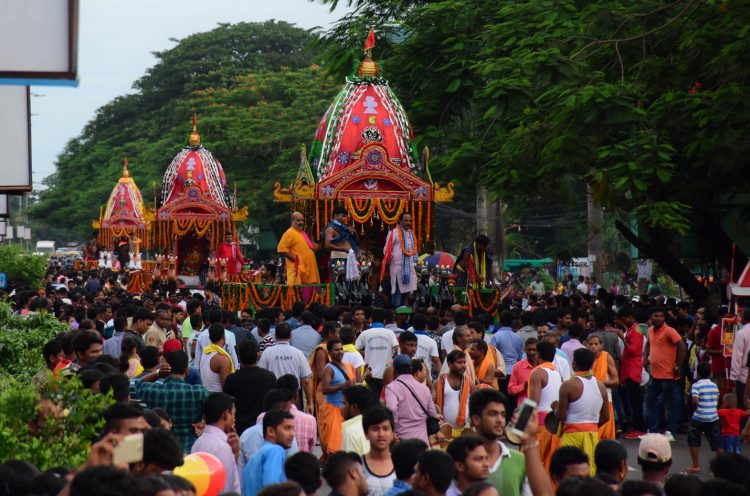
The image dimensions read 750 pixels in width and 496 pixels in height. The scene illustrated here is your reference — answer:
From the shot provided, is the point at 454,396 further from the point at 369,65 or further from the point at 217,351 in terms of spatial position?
the point at 369,65

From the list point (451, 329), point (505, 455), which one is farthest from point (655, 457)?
point (451, 329)

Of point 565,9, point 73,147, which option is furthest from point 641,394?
point 73,147

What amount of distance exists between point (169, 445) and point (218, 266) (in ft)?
84.8

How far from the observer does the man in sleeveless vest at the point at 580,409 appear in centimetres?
1000

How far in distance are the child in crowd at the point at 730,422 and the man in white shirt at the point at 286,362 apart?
4255 mm

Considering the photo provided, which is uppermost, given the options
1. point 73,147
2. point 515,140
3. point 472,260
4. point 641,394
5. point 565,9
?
point 73,147

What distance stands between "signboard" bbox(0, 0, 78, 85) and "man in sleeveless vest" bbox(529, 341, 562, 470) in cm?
630

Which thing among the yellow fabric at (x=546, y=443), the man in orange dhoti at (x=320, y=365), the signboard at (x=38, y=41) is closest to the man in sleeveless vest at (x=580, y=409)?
the yellow fabric at (x=546, y=443)

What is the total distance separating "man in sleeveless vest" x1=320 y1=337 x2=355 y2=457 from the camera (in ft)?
36.9

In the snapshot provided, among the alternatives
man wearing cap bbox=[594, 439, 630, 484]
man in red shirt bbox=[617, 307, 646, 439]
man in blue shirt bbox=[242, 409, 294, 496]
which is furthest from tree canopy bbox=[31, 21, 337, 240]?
man wearing cap bbox=[594, 439, 630, 484]

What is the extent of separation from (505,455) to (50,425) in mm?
2557

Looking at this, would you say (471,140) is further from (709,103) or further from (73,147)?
(73,147)

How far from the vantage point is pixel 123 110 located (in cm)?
7050

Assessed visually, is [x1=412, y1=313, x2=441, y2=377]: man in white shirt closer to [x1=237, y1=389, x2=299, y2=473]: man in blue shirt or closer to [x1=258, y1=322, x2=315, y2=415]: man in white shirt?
[x1=258, y1=322, x2=315, y2=415]: man in white shirt
